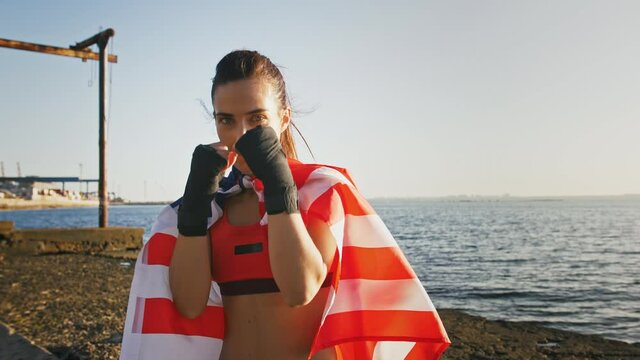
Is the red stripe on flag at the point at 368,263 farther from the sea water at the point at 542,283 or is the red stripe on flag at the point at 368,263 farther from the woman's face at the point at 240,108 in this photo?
the sea water at the point at 542,283

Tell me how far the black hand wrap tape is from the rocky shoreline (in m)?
4.38

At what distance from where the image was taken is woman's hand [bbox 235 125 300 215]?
1524mm

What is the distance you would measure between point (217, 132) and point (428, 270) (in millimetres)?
20029

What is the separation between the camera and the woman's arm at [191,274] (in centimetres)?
177

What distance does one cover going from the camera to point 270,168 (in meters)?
1.56

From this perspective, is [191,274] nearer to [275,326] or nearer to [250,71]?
[275,326]

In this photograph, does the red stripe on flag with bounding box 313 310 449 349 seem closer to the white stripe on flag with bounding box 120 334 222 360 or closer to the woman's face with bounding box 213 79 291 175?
the white stripe on flag with bounding box 120 334 222 360

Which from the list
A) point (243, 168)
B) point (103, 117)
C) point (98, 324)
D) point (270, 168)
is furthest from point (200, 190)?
point (103, 117)

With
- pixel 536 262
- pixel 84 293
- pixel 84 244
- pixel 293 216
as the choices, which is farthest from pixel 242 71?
pixel 536 262

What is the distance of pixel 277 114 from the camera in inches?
75.0

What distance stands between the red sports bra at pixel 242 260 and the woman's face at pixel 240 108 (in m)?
0.28

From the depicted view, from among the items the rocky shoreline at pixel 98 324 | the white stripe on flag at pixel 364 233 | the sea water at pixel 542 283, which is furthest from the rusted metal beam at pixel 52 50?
the white stripe on flag at pixel 364 233

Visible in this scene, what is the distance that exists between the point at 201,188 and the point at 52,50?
1553 cm

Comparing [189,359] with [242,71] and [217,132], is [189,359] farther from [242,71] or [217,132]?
[242,71]
